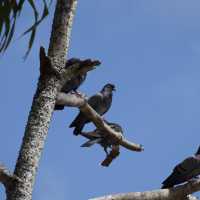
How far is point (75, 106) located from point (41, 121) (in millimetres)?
1686

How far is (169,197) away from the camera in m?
8.25

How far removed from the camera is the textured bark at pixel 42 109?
639 centimetres

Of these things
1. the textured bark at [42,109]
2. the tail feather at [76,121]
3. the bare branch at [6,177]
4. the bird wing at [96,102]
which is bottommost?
the bare branch at [6,177]

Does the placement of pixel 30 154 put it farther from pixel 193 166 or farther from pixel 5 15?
pixel 193 166

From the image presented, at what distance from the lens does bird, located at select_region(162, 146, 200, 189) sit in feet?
37.6

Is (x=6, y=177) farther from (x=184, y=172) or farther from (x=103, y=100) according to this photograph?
(x=103, y=100)

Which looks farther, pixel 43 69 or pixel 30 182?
pixel 43 69

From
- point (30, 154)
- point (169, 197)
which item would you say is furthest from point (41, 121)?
point (169, 197)

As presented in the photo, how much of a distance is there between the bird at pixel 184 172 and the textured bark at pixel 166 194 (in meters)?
2.50

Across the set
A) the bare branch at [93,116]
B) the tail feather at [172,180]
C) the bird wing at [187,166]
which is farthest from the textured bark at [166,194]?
the bird wing at [187,166]

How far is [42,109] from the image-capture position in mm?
6777

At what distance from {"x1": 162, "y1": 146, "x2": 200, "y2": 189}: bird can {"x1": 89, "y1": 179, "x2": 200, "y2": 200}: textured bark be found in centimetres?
250

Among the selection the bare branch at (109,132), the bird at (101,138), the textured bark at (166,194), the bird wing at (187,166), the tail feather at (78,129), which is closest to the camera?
the textured bark at (166,194)

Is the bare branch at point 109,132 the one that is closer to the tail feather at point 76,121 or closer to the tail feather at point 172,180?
the tail feather at point 172,180
